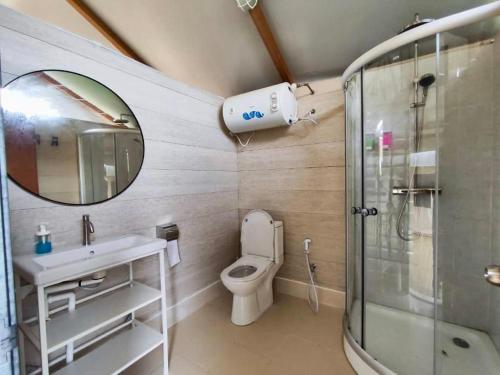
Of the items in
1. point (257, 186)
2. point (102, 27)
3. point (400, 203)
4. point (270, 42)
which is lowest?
point (400, 203)

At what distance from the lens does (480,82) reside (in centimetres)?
149

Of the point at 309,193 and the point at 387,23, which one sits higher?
the point at 387,23

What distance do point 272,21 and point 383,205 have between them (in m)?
1.67

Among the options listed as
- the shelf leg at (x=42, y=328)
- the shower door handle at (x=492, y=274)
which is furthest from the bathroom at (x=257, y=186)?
the shower door handle at (x=492, y=274)

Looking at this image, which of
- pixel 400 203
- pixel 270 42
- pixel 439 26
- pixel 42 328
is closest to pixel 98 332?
pixel 42 328

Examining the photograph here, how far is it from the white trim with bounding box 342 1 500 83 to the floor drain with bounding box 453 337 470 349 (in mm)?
1805

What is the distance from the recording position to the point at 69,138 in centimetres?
141

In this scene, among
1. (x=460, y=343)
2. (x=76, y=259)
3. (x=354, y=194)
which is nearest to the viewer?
(x=76, y=259)

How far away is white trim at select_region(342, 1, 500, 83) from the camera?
112 centimetres

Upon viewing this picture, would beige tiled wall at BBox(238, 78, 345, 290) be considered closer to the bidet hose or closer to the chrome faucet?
the bidet hose

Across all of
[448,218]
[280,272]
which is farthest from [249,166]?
[448,218]

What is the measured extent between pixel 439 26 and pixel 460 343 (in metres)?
1.84

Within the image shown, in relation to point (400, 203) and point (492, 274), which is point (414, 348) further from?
point (492, 274)

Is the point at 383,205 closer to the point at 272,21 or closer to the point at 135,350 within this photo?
the point at 272,21
